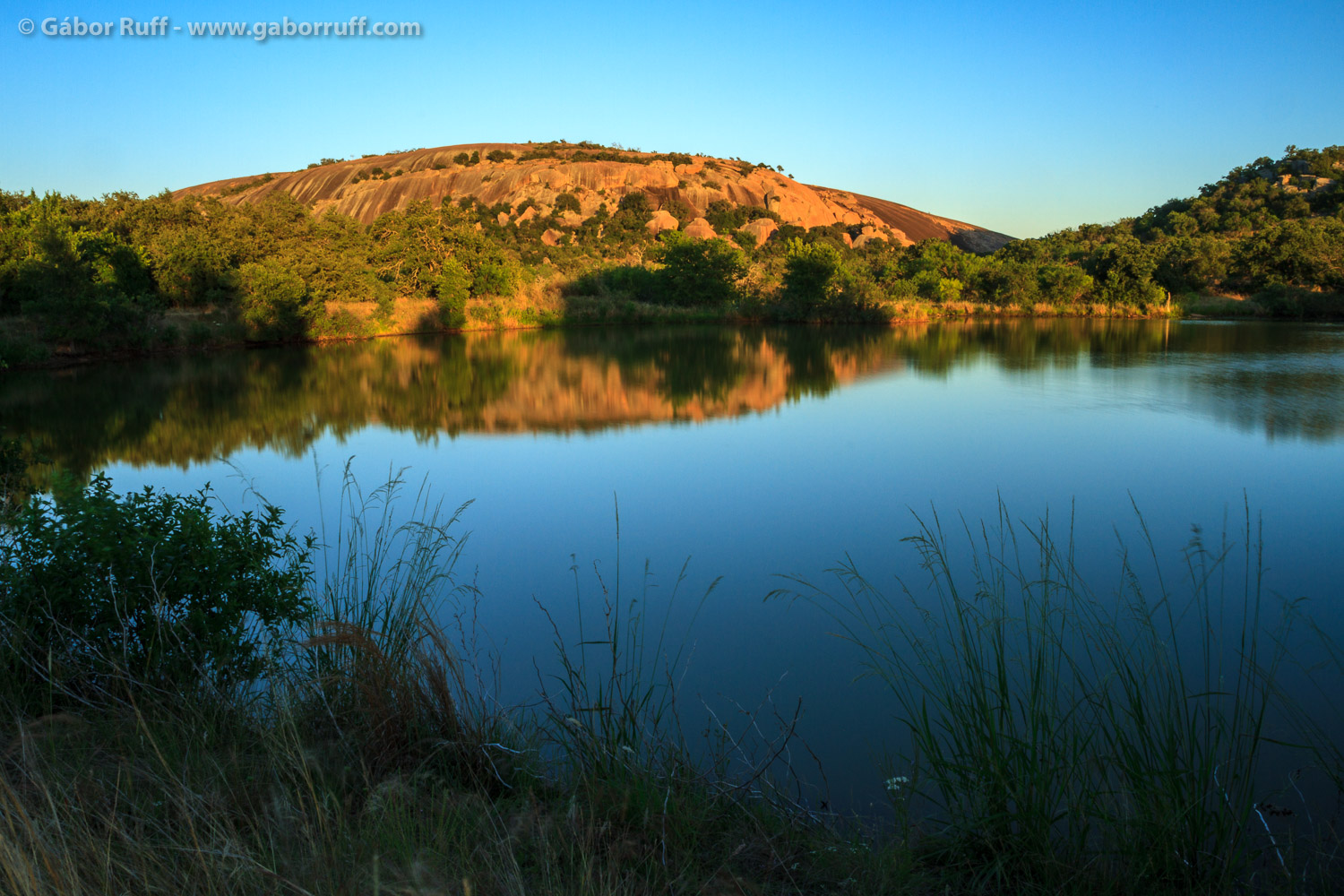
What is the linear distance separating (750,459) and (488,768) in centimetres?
581

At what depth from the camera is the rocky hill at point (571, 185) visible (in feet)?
227

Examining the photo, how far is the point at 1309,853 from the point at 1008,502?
4179 millimetres

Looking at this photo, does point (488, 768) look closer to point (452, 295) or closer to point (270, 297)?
point (270, 297)

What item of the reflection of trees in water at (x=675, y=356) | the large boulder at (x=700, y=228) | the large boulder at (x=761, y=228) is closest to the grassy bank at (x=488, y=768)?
the reflection of trees in water at (x=675, y=356)

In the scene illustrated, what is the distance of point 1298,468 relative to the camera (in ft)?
23.3

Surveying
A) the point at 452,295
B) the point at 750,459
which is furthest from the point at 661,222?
the point at 750,459

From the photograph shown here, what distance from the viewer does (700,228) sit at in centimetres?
6469

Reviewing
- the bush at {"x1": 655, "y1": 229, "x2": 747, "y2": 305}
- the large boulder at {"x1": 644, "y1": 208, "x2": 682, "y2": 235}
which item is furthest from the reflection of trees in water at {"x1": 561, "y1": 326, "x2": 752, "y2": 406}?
the large boulder at {"x1": 644, "y1": 208, "x2": 682, "y2": 235}

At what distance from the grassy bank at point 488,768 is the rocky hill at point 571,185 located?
6342 cm

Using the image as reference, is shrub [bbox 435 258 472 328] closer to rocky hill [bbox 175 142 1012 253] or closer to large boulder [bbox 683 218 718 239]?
large boulder [bbox 683 218 718 239]

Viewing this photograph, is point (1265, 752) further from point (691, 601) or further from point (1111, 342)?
point (1111, 342)

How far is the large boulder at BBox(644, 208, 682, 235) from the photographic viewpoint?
63.9m

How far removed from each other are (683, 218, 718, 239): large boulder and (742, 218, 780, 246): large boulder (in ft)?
10.6

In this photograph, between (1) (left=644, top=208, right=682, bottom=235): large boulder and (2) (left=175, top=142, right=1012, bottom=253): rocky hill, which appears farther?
(2) (left=175, top=142, right=1012, bottom=253): rocky hill
